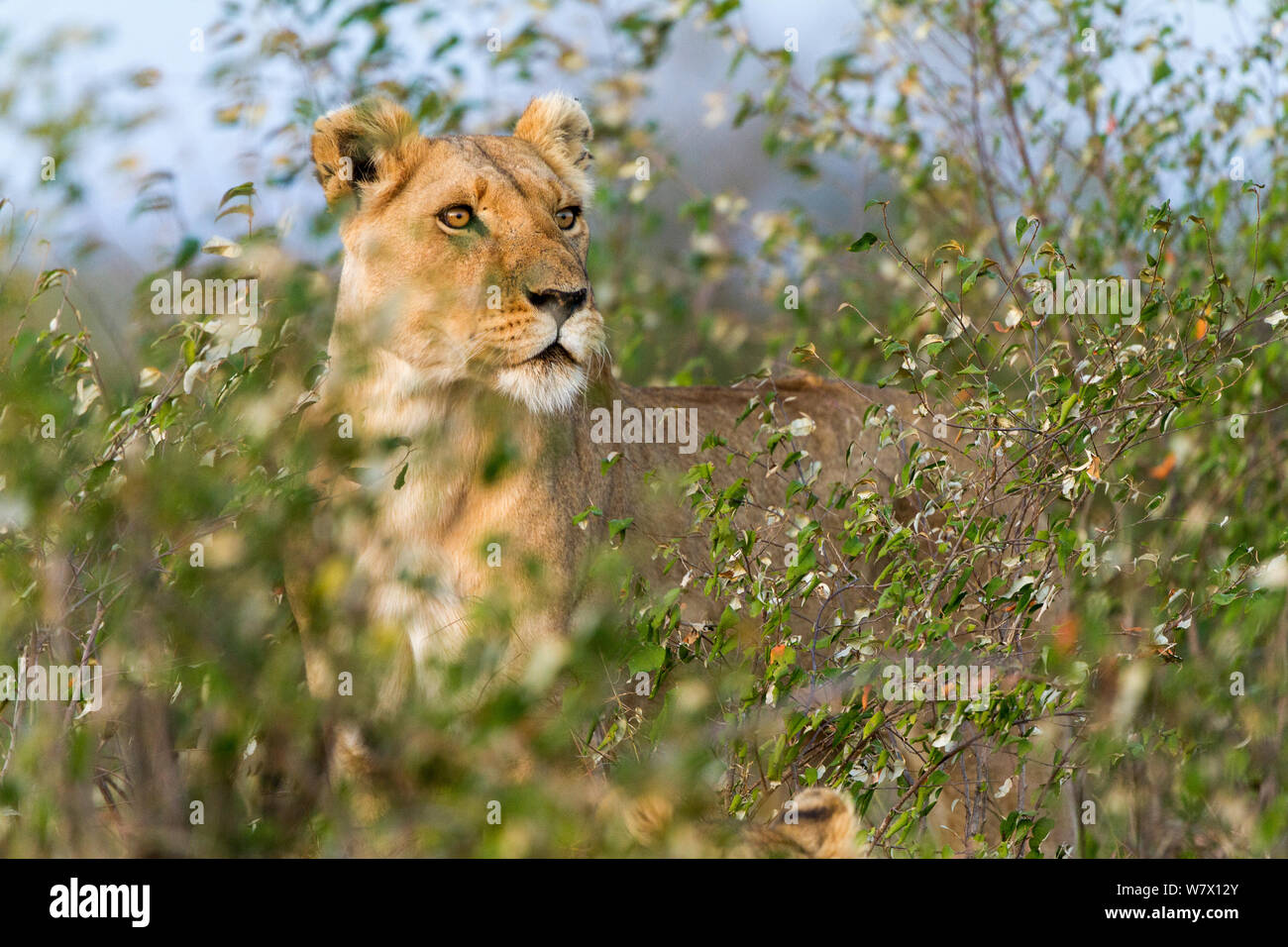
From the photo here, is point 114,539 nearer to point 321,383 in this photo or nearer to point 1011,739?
point 321,383

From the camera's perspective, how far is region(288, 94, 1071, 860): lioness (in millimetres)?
4656

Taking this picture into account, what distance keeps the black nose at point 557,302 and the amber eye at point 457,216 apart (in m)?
0.45

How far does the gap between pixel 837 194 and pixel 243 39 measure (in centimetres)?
1317

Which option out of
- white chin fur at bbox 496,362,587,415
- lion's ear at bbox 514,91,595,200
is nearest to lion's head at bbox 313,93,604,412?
white chin fur at bbox 496,362,587,415

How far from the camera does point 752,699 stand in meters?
4.59

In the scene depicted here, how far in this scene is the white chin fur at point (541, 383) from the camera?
4680 millimetres

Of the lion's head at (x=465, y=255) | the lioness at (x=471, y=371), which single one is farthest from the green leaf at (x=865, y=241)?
the lion's head at (x=465, y=255)

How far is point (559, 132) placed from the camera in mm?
5781

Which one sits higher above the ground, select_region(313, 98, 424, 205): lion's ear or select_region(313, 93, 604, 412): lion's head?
select_region(313, 98, 424, 205): lion's ear

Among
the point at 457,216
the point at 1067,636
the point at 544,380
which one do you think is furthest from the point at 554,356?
the point at 1067,636

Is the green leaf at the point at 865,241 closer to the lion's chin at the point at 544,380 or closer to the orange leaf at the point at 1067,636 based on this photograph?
the lion's chin at the point at 544,380

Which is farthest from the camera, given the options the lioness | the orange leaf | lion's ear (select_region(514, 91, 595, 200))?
lion's ear (select_region(514, 91, 595, 200))

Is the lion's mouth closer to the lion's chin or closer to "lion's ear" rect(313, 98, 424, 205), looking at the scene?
the lion's chin

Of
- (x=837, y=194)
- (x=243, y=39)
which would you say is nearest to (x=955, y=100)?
(x=243, y=39)
